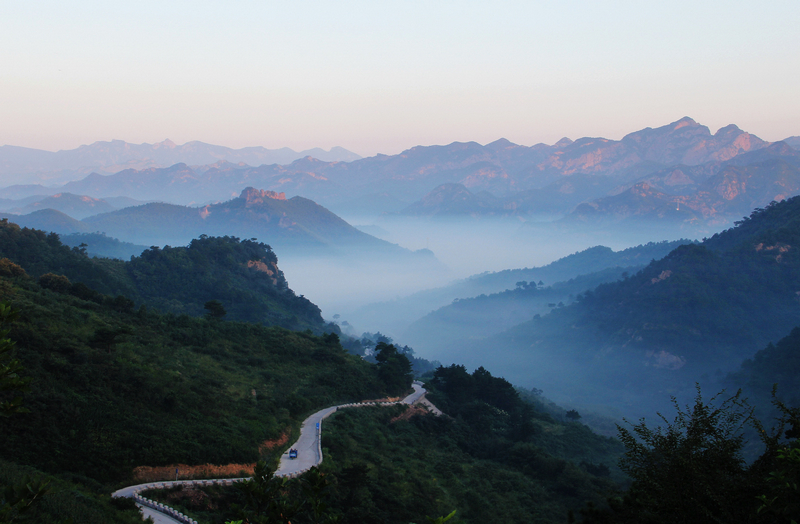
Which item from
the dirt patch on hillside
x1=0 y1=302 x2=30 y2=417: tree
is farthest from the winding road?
x1=0 y1=302 x2=30 y2=417: tree

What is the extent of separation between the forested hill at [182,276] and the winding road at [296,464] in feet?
86.2

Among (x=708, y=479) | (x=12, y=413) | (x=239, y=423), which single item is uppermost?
(x=12, y=413)

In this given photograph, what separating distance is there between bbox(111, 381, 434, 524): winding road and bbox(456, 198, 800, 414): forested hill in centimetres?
9170

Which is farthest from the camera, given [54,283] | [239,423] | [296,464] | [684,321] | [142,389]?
[684,321]

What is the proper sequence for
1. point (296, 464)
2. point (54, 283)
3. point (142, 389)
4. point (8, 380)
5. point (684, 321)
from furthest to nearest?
point (684, 321), point (54, 283), point (142, 389), point (296, 464), point (8, 380)

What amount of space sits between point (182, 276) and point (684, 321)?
12332cm

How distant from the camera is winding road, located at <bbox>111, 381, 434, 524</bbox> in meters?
22.0

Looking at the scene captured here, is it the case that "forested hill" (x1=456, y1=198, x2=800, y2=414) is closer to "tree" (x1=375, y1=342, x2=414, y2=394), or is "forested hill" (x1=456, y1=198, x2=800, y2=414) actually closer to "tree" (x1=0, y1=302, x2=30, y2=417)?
"tree" (x1=375, y1=342, x2=414, y2=394)

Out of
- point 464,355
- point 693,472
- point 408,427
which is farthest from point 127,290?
point 464,355

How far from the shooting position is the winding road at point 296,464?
22.0m

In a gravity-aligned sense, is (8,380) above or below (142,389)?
above

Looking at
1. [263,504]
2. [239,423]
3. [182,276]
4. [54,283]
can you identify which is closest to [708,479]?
[263,504]

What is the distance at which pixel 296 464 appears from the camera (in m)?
31.7

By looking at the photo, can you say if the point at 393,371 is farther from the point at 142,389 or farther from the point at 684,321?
the point at 684,321
